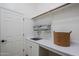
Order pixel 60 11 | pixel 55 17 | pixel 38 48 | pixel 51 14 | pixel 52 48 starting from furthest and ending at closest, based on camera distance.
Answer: pixel 51 14
pixel 55 17
pixel 60 11
pixel 38 48
pixel 52 48

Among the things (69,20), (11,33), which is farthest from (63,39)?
(11,33)

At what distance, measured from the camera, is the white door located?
2.85 metres

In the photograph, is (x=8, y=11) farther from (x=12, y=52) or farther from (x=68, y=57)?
(x=68, y=57)

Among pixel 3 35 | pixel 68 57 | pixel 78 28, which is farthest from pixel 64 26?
pixel 3 35

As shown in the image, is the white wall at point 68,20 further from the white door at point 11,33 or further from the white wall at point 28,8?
the white door at point 11,33

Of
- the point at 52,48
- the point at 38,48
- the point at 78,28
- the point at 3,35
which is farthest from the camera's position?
the point at 3,35

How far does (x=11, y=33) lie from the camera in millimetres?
3068

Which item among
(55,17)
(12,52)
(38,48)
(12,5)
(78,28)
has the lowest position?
(12,52)

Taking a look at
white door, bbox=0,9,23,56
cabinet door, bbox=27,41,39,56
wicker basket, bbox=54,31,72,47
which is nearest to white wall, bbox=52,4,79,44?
wicker basket, bbox=54,31,72,47

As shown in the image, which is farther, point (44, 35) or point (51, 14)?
point (44, 35)

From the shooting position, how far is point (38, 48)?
201 centimetres

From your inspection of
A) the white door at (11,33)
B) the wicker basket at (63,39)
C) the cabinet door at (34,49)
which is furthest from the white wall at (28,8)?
the wicker basket at (63,39)

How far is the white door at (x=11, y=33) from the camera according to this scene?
→ 9.36 ft

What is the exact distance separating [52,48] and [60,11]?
3.67 ft
